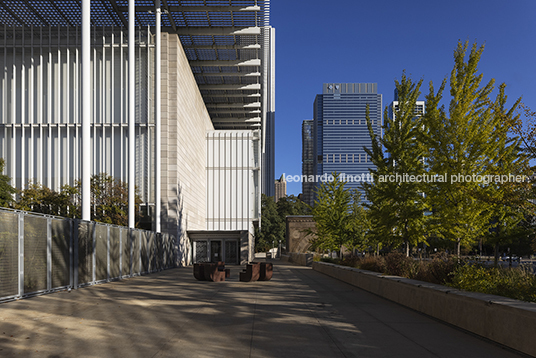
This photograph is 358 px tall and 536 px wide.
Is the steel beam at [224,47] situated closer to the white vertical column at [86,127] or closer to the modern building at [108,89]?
the modern building at [108,89]

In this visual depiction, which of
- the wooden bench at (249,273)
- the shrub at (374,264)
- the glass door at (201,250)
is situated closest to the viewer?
the shrub at (374,264)

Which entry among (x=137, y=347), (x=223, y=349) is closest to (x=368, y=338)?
(x=223, y=349)

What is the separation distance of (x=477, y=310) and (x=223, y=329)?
16.7 feet

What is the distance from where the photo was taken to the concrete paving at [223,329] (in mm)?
7277

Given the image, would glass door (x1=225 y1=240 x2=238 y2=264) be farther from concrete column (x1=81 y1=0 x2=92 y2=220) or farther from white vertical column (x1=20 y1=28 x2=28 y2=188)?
concrete column (x1=81 y1=0 x2=92 y2=220)

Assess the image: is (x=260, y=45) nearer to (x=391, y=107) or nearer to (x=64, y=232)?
(x=391, y=107)

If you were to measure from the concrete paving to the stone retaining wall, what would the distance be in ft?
0.86

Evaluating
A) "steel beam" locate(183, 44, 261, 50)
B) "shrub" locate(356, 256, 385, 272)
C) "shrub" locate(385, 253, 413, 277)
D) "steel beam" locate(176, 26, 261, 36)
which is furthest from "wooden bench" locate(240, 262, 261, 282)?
"steel beam" locate(183, 44, 261, 50)

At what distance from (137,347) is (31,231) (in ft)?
27.3

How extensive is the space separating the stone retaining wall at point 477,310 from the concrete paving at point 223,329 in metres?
0.26

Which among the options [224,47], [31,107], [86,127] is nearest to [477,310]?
[86,127]

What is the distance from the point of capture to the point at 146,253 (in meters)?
27.6

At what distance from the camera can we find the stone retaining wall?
722 cm

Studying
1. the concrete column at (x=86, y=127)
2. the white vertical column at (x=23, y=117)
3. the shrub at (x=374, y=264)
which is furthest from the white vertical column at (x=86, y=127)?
the white vertical column at (x=23, y=117)
